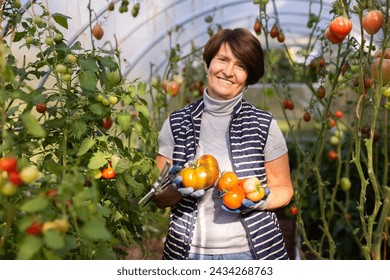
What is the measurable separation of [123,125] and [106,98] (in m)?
0.07

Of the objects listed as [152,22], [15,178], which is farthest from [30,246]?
[152,22]

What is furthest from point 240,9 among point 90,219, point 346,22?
point 90,219

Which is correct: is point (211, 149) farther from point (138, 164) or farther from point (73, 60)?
point (73, 60)

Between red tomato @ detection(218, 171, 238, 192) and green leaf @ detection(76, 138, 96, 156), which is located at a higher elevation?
green leaf @ detection(76, 138, 96, 156)

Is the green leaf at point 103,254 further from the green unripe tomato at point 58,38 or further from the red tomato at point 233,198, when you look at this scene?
the green unripe tomato at point 58,38

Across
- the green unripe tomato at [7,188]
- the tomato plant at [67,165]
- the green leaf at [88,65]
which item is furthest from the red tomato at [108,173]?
the green unripe tomato at [7,188]

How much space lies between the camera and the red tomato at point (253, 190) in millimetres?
1423

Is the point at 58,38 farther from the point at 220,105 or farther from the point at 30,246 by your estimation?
the point at 30,246

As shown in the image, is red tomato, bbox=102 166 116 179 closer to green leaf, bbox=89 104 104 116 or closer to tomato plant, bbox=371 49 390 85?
green leaf, bbox=89 104 104 116

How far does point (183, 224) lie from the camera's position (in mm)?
1507

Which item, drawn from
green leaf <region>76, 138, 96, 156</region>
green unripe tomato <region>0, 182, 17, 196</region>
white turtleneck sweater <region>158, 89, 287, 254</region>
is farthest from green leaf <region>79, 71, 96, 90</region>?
green unripe tomato <region>0, 182, 17, 196</region>

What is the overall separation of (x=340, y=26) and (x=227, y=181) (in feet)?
1.62

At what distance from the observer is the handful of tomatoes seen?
1406 millimetres

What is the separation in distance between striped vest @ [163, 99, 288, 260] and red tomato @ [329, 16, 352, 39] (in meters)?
0.27
